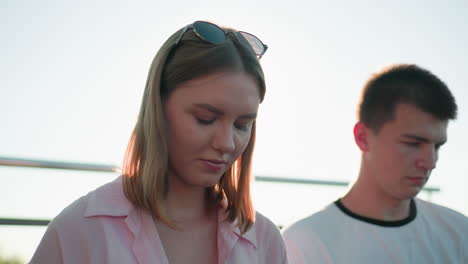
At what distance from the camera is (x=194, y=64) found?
1.79 meters

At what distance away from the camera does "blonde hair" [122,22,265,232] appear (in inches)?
69.4

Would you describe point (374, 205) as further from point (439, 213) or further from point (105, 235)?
point (105, 235)

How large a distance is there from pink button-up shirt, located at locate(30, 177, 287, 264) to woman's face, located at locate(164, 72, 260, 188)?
0.22 metres

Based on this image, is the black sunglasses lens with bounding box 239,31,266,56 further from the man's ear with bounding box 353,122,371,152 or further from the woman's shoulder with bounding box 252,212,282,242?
the man's ear with bounding box 353,122,371,152

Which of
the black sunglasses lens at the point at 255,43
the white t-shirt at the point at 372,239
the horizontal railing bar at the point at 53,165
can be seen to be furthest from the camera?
the horizontal railing bar at the point at 53,165

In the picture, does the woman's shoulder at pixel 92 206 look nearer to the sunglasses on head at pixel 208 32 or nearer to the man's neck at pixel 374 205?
the sunglasses on head at pixel 208 32

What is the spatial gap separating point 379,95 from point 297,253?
107 centimetres

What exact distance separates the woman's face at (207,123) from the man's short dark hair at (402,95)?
1.34 m

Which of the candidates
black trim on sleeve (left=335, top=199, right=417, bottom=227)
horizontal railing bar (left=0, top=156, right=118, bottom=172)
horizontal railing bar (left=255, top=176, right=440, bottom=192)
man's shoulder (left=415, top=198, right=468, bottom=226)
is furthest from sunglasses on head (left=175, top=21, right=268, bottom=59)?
horizontal railing bar (left=255, top=176, right=440, bottom=192)

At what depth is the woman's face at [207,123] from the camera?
1707 mm

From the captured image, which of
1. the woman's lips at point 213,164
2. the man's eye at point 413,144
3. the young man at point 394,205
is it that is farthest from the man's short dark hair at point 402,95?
the woman's lips at point 213,164

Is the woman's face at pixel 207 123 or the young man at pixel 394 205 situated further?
the young man at pixel 394 205

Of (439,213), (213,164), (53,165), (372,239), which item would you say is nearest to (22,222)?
(53,165)

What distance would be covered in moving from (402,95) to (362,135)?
0.31 meters
